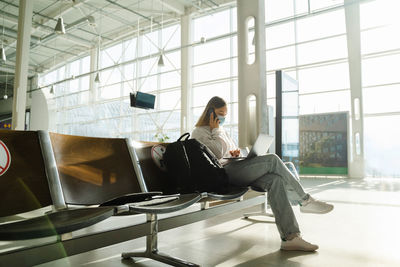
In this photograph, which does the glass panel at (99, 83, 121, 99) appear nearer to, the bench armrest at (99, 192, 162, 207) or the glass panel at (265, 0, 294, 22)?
the glass panel at (265, 0, 294, 22)

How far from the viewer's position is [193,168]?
1951 millimetres

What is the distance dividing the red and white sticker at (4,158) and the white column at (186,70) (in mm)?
9585

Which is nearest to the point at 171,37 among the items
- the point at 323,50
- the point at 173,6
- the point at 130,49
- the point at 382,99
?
the point at 173,6

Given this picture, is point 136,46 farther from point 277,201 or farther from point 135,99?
point 277,201

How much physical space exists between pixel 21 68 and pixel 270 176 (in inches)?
228

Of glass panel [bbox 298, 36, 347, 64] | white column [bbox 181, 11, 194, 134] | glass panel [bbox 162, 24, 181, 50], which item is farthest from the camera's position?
glass panel [bbox 162, 24, 181, 50]

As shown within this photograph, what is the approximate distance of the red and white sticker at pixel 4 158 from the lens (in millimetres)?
1383

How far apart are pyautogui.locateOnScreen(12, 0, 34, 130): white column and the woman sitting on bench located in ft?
16.4

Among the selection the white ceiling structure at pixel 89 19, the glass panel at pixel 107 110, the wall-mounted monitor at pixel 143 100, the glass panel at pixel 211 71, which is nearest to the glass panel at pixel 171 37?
the white ceiling structure at pixel 89 19

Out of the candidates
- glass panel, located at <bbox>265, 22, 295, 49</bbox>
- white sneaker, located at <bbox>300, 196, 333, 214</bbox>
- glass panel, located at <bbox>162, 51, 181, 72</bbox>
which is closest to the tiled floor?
white sneaker, located at <bbox>300, 196, 333, 214</bbox>

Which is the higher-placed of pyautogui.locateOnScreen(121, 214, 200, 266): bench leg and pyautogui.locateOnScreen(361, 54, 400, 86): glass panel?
pyautogui.locateOnScreen(361, 54, 400, 86): glass panel

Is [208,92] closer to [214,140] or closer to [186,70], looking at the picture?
[186,70]

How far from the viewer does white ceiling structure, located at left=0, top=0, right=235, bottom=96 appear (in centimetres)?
1090

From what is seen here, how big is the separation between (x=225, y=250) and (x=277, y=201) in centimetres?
46
